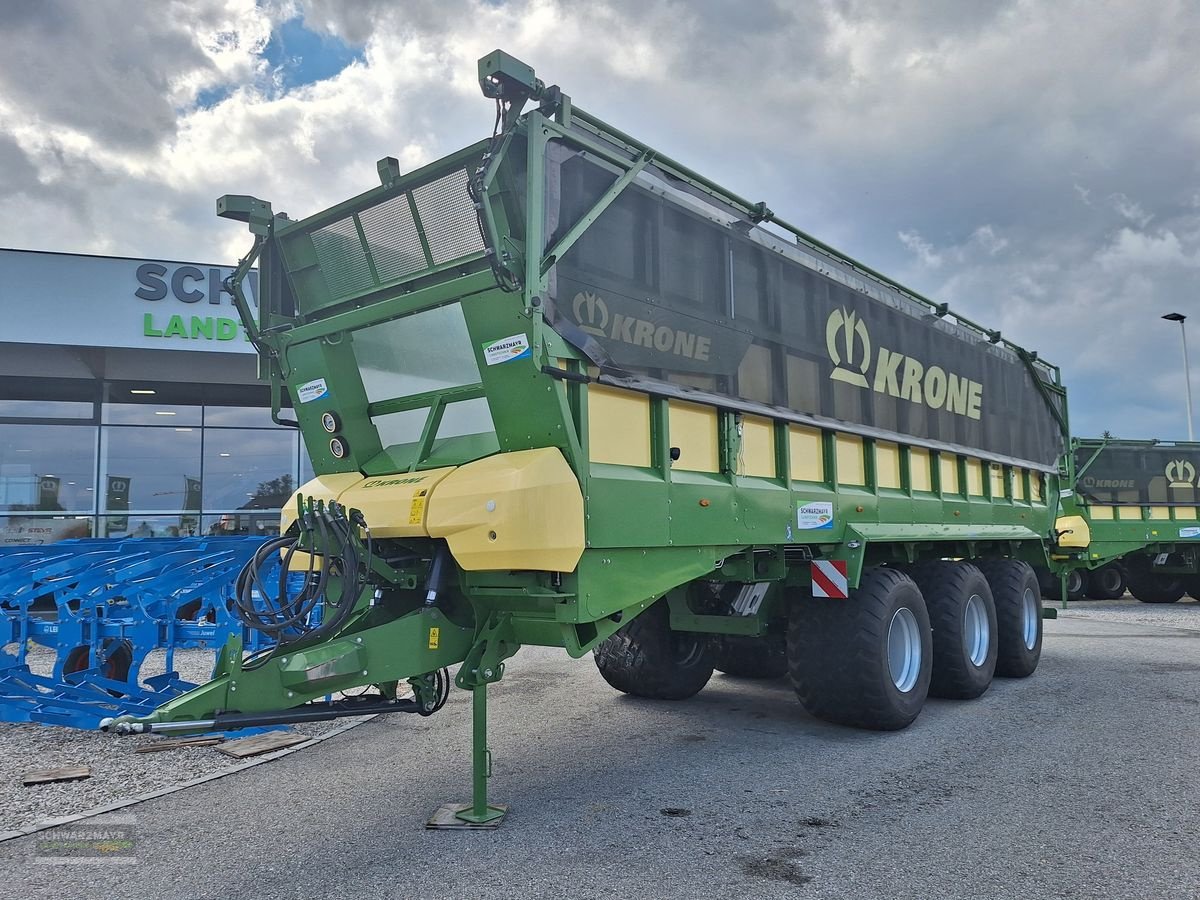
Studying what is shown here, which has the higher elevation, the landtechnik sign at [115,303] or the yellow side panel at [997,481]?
the landtechnik sign at [115,303]

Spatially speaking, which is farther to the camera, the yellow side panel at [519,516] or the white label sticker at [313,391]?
the white label sticker at [313,391]

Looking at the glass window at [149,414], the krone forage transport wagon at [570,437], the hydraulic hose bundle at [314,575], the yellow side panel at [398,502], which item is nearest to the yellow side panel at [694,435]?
the krone forage transport wagon at [570,437]

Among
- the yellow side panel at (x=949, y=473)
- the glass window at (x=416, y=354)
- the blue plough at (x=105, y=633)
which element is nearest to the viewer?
the glass window at (x=416, y=354)

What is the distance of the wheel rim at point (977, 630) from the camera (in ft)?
24.3

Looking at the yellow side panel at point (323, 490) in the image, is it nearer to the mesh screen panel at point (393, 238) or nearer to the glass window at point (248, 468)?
the mesh screen panel at point (393, 238)

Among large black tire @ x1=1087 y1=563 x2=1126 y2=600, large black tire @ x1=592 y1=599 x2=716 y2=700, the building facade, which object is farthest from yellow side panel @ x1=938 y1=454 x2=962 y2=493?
large black tire @ x1=1087 y1=563 x2=1126 y2=600

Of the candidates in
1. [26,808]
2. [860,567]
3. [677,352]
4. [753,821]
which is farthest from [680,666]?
[26,808]

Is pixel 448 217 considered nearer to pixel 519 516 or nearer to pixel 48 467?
pixel 519 516

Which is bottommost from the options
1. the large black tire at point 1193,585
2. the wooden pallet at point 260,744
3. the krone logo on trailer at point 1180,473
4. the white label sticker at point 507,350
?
the wooden pallet at point 260,744

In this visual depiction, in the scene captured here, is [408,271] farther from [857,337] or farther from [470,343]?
[857,337]

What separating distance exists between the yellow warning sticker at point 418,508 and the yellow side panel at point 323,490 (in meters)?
0.78

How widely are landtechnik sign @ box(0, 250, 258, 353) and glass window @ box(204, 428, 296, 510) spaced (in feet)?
9.77

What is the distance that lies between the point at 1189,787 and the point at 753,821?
250cm

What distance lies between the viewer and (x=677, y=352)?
476 centimetres
